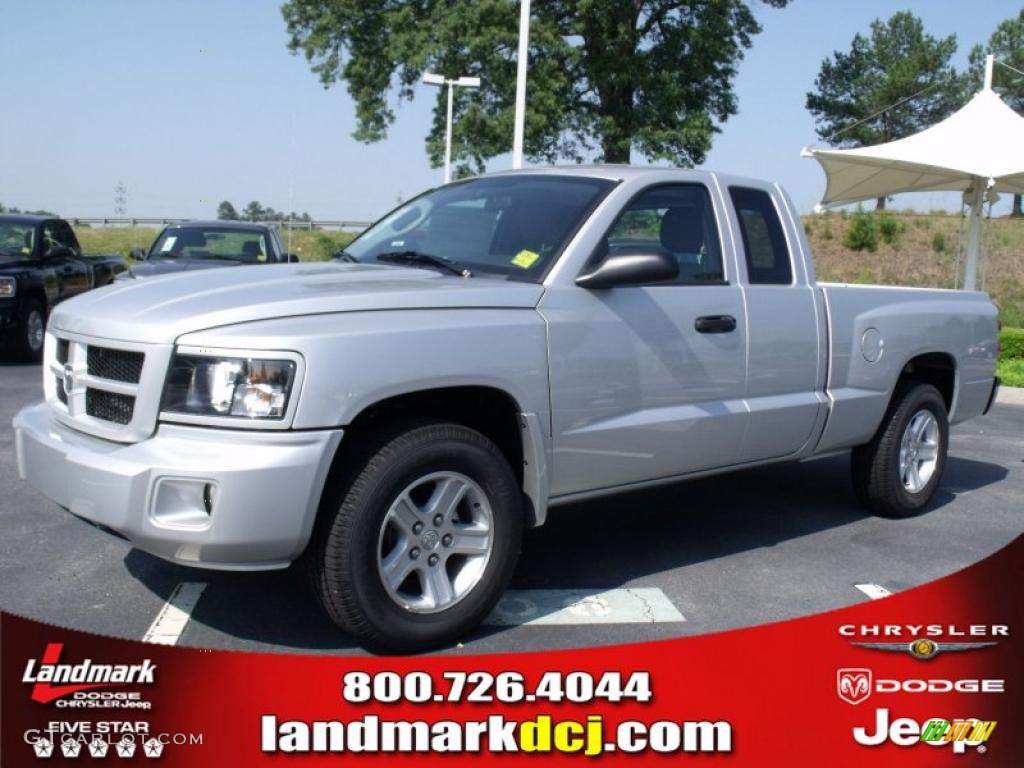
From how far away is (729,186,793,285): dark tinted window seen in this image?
5258 millimetres

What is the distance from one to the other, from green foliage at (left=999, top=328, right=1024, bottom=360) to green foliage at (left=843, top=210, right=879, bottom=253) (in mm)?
21166

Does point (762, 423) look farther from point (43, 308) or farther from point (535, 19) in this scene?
point (535, 19)

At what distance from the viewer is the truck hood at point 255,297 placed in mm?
3590

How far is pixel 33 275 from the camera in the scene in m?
12.1

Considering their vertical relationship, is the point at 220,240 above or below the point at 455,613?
above

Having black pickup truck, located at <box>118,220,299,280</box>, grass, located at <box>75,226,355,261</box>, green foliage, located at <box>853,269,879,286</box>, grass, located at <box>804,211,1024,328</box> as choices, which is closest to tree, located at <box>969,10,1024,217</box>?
grass, located at <box>804,211,1024,328</box>

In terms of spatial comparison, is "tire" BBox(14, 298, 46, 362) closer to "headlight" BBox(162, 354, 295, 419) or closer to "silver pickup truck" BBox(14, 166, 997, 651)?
"silver pickup truck" BBox(14, 166, 997, 651)

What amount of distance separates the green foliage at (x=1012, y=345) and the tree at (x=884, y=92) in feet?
138

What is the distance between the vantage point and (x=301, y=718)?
289cm

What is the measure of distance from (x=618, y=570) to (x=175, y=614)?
77.5 inches

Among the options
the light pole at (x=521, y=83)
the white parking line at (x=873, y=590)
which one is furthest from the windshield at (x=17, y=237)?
the white parking line at (x=873, y=590)

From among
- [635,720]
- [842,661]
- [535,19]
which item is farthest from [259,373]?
[535,19]

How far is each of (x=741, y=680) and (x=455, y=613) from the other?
1.29 meters

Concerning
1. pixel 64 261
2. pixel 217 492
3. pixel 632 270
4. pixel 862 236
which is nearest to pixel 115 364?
pixel 217 492
